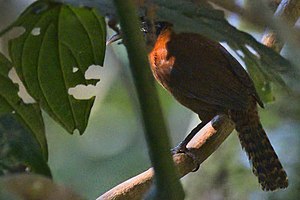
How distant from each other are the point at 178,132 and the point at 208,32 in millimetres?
3108

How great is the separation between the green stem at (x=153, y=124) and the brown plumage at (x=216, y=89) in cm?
166

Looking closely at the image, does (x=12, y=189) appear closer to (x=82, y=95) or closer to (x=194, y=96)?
(x=194, y=96)

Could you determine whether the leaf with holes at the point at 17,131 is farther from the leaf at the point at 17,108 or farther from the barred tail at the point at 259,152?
the barred tail at the point at 259,152

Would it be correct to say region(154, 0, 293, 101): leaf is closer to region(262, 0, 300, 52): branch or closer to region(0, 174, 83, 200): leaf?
region(0, 174, 83, 200): leaf

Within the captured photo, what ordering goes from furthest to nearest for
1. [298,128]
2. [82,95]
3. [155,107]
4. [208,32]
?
1. [82,95]
2. [298,128]
3. [208,32]
4. [155,107]

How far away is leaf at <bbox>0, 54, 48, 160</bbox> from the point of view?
4.21ft

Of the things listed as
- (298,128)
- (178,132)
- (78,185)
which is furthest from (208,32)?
(178,132)

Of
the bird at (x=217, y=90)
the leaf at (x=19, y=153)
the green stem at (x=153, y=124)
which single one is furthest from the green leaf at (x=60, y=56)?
the bird at (x=217, y=90)

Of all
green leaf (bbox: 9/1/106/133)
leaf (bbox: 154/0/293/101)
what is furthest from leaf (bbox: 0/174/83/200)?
green leaf (bbox: 9/1/106/133)

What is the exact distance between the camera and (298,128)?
96.7 inches

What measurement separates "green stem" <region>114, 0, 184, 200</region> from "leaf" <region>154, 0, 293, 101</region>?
175mm

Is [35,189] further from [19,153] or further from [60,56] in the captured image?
[60,56]

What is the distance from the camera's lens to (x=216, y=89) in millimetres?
2566

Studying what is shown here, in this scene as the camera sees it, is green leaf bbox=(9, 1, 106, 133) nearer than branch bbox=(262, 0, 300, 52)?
Yes
